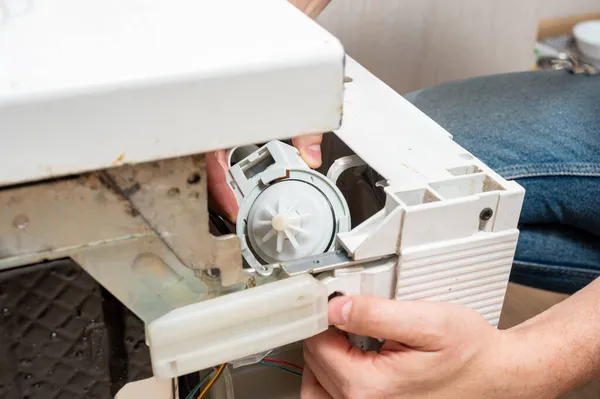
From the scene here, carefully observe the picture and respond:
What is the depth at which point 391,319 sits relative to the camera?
0.44 meters

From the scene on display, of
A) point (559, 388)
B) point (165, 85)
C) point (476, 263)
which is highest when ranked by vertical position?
point (165, 85)

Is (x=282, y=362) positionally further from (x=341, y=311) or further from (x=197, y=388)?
(x=341, y=311)

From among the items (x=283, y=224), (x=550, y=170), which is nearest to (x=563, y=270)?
(x=550, y=170)

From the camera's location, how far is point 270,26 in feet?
1.10

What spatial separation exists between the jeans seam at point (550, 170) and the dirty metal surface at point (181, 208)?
426 millimetres

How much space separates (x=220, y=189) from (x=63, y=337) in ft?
0.58

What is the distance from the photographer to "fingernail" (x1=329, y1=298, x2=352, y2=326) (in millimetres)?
438

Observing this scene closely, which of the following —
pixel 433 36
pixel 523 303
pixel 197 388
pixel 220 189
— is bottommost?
pixel 523 303

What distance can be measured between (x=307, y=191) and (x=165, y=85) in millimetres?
233

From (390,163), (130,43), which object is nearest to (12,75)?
(130,43)

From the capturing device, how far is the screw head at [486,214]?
472 mm

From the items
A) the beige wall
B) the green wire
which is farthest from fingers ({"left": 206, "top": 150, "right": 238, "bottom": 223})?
the beige wall

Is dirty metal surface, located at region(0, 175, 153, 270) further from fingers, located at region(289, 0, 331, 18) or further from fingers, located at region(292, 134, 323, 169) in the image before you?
fingers, located at region(289, 0, 331, 18)

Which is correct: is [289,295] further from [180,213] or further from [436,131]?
[436,131]
